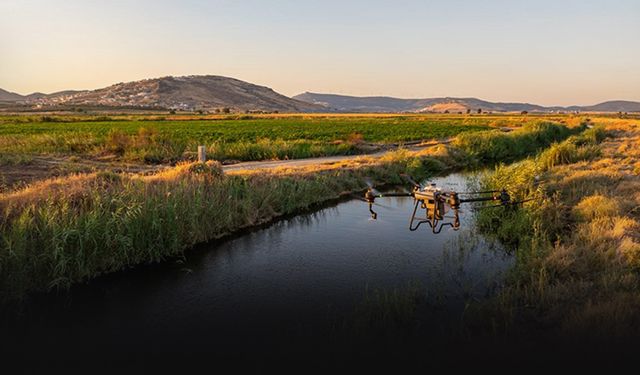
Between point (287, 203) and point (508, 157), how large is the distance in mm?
32250

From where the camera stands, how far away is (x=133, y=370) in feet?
28.1

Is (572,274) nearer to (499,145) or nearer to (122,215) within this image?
(122,215)

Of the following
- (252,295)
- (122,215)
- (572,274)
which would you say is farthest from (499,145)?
(122,215)

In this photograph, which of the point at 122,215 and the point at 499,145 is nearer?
the point at 122,215

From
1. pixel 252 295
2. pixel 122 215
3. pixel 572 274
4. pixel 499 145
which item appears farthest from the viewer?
pixel 499 145

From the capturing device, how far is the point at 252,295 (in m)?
11.8

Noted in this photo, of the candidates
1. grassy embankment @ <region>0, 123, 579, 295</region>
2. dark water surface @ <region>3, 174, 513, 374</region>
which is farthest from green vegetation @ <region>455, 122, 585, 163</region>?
dark water surface @ <region>3, 174, 513, 374</region>

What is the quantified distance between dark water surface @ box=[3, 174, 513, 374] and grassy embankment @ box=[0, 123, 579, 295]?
27.4 inches

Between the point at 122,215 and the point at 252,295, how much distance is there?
5612mm

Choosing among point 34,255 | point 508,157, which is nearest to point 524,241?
point 34,255

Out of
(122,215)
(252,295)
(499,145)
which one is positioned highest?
(499,145)

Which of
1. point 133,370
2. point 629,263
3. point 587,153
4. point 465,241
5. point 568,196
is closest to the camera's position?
point 133,370

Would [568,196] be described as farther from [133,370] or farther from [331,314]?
[133,370]

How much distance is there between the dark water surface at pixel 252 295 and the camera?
9.43m
